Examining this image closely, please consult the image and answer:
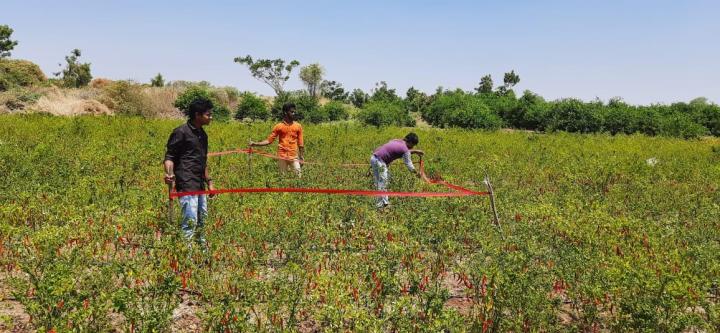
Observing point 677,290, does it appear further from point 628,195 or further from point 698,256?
point 628,195

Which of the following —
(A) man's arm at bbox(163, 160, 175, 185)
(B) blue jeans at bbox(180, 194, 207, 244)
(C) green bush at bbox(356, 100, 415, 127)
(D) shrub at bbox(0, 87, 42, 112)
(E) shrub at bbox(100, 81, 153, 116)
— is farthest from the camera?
(C) green bush at bbox(356, 100, 415, 127)

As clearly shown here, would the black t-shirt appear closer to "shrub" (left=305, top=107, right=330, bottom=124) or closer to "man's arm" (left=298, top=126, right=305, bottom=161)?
"man's arm" (left=298, top=126, right=305, bottom=161)

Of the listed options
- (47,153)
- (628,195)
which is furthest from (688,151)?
(47,153)

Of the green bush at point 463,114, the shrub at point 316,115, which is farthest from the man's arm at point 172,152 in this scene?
the shrub at point 316,115

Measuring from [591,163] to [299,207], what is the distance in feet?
26.4

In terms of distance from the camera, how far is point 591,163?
439 inches

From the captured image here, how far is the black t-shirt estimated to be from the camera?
4.54 metres

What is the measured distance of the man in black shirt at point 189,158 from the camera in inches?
179

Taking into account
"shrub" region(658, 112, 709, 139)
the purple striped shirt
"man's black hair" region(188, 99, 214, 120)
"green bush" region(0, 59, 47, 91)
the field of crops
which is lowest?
the field of crops

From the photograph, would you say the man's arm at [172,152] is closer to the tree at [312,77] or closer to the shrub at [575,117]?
the shrub at [575,117]

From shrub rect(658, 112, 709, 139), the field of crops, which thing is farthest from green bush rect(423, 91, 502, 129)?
the field of crops

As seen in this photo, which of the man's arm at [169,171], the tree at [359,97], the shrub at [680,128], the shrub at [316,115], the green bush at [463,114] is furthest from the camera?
the tree at [359,97]

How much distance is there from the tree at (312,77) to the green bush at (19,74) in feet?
122

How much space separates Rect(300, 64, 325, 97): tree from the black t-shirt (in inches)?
2602
